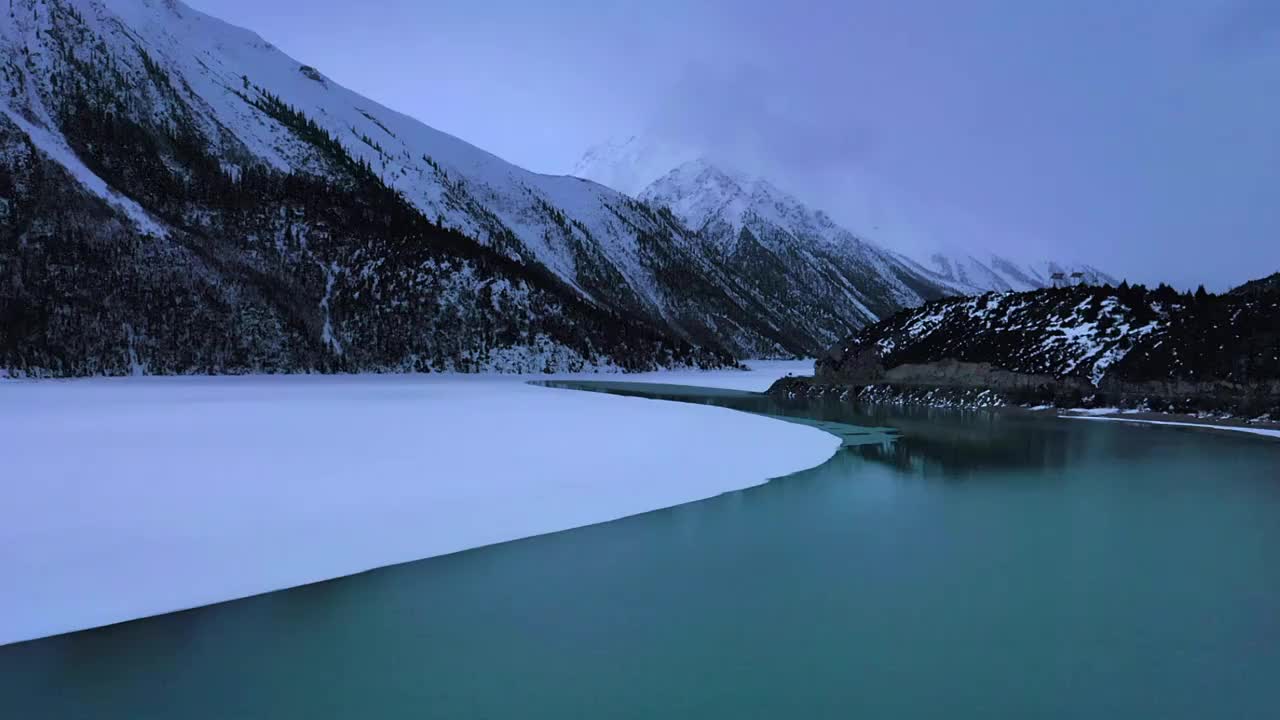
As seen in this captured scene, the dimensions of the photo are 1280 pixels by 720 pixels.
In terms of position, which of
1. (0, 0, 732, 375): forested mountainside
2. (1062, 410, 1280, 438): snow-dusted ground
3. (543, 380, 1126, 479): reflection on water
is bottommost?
(543, 380, 1126, 479): reflection on water

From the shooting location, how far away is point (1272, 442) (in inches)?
1082

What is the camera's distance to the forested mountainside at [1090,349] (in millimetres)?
37656

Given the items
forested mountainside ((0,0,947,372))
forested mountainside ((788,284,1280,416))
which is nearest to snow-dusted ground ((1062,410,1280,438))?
forested mountainside ((788,284,1280,416))

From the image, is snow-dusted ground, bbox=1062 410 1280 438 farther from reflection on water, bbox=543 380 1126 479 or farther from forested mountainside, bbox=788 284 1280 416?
reflection on water, bbox=543 380 1126 479

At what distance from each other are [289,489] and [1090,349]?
43.5 meters

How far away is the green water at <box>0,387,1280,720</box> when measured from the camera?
23.8 ft

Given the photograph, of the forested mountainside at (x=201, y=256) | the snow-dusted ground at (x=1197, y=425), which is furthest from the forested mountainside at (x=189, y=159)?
the snow-dusted ground at (x=1197, y=425)

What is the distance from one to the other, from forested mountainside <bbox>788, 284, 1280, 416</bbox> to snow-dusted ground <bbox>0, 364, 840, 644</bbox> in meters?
20.3

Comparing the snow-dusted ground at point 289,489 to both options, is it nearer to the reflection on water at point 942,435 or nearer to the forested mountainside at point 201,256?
the reflection on water at point 942,435

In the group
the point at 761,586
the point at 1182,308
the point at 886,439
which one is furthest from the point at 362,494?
the point at 1182,308

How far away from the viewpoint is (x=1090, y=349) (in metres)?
45.8

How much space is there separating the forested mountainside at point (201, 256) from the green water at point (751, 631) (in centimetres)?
8432

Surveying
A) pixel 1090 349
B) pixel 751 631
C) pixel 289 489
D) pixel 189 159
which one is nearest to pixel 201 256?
pixel 189 159

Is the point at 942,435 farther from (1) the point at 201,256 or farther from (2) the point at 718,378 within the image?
(1) the point at 201,256
